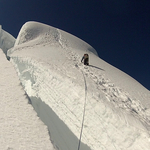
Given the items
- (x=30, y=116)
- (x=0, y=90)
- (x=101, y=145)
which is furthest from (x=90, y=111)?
(x=0, y=90)

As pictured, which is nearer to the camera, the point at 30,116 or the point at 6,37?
the point at 30,116

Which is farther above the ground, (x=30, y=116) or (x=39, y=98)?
(x=30, y=116)

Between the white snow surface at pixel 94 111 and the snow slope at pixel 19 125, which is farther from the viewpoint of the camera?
the white snow surface at pixel 94 111

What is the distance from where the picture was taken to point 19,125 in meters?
1.98

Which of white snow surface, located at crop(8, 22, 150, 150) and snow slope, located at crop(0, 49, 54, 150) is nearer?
snow slope, located at crop(0, 49, 54, 150)

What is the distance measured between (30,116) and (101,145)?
1.35 meters

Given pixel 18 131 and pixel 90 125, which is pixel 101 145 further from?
pixel 18 131

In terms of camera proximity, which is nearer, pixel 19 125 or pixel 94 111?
pixel 19 125

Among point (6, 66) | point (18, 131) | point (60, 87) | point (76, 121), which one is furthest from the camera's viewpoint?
point (6, 66)

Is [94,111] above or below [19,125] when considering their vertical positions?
above

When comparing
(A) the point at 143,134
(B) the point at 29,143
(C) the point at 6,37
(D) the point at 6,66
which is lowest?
(C) the point at 6,37

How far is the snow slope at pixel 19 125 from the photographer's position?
69.1 inches

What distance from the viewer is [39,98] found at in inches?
159

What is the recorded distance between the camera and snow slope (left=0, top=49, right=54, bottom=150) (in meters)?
1.75
